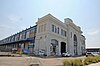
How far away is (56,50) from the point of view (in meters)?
41.3

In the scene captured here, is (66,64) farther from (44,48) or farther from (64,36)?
(64,36)

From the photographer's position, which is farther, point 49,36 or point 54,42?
point 54,42

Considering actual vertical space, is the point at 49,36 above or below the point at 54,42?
above

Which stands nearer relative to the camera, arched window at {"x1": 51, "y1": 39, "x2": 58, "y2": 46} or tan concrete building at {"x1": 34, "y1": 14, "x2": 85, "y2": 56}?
tan concrete building at {"x1": 34, "y1": 14, "x2": 85, "y2": 56}

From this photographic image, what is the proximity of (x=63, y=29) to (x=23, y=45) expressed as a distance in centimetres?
1840

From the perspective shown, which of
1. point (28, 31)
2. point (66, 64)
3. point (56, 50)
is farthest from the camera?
point (28, 31)

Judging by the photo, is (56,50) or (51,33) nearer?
(51,33)

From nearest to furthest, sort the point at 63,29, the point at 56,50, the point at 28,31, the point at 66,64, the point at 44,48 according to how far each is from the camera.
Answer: the point at 66,64 → the point at 44,48 → the point at 56,50 → the point at 63,29 → the point at 28,31

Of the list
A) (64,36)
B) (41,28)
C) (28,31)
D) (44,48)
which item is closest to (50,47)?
(44,48)

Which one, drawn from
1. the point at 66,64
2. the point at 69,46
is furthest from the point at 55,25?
the point at 66,64

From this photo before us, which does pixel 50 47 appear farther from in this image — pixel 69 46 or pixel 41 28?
pixel 69 46

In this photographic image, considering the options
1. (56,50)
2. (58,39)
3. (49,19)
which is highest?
(49,19)

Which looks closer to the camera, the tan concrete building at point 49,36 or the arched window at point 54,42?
the tan concrete building at point 49,36

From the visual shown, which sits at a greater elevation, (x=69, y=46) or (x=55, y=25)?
(x=55, y=25)
